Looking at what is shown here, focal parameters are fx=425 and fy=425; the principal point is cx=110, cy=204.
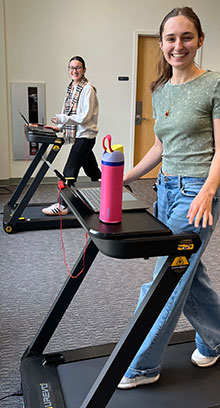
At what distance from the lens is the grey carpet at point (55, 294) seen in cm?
232

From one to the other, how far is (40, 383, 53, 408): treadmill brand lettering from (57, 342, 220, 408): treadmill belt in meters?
0.07

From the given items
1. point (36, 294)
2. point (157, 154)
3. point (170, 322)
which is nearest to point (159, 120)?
point (157, 154)

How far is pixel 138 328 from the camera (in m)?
1.37

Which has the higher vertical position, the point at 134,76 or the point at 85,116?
the point at 134,76

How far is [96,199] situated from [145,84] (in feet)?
17.2

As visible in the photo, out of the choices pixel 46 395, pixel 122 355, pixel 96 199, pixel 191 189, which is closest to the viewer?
pixel 122 355

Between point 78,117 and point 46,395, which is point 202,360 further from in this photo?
point 78,117

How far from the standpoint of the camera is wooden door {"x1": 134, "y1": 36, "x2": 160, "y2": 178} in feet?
20.6

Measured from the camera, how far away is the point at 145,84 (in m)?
6.42

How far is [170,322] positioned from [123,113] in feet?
16.5

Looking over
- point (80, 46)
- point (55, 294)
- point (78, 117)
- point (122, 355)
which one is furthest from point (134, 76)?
point (122, 355)

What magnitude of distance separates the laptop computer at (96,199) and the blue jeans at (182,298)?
0.63ft

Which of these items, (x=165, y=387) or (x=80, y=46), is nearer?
(x=165, y=387)

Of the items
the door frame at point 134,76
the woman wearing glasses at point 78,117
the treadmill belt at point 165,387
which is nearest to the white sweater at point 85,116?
the woman wearing glasses at point 78,117
